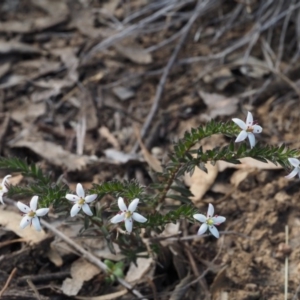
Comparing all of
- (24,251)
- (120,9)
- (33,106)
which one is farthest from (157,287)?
(120,9)

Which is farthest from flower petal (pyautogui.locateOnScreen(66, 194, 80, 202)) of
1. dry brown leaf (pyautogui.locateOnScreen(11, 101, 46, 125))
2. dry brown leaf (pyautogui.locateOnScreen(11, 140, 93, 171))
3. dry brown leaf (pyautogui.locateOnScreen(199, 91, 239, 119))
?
dry brown leaf (pyautogui.locateOnScreen(11, 101, 46, 125))

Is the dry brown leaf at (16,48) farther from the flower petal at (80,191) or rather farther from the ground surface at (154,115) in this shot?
the flower petal at (80,191)

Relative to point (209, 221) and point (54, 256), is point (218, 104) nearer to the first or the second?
point (54, 256)

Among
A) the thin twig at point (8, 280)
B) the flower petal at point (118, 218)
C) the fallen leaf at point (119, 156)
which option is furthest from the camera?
the fallen leaf at point (119, 156)

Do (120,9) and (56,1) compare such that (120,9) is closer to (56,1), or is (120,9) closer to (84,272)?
(56,1)

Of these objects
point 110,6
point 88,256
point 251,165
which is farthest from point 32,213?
point 110,6

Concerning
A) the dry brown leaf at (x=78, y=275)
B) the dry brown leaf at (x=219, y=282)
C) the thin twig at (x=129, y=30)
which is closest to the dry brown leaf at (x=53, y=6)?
the thin twig at (x=129, y=30)

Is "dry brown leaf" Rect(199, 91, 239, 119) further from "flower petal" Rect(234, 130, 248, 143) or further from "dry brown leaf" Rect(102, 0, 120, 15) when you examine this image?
"flower petal" Rect(234, 130, 248, 143)
